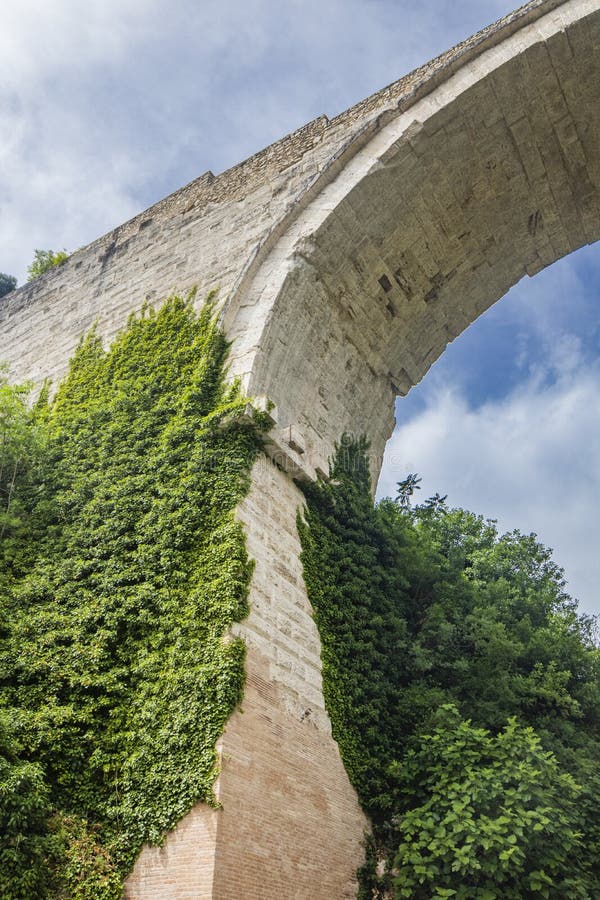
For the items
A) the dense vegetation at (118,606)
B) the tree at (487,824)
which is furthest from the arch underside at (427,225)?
the tree at (487,824)

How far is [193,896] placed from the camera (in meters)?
4.23

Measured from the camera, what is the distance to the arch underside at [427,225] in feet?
27.3

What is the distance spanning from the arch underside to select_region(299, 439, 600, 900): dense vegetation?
53.8 inches

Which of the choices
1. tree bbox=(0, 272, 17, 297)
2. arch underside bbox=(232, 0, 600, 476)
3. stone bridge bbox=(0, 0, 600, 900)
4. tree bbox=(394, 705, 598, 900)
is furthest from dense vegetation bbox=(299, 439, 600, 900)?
tree bbox=(0, 272, 17, 297)

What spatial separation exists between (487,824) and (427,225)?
7.17 meters

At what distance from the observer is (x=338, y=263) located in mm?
8711

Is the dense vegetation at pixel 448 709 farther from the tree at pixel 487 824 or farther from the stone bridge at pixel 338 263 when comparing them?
the stone bridge at pixel 338 263

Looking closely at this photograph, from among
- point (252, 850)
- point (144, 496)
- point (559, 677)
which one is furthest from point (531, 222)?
point (252, 850)

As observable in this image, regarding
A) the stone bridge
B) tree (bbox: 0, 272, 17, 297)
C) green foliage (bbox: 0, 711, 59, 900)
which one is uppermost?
tree (bbox: 0, 272, 17, 297)

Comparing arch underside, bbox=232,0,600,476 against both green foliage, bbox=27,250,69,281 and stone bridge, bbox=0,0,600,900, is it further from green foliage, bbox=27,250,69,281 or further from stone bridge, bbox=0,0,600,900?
green foliage, bbox=27,250,69,281

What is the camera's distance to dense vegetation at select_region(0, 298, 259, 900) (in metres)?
4.67

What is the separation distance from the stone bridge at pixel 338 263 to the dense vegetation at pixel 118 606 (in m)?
0.38

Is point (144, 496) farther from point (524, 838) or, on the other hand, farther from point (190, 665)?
point (524, 838)

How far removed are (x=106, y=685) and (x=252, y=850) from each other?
1.68 meters
